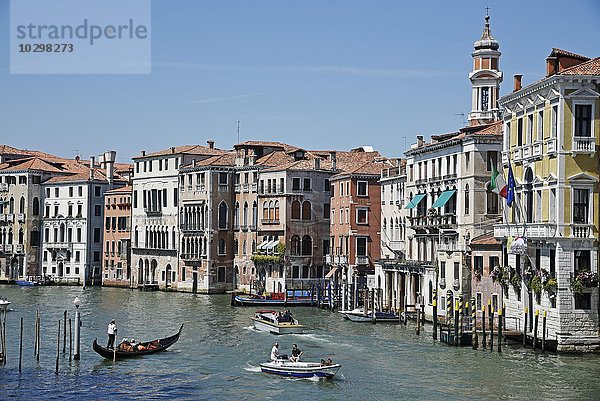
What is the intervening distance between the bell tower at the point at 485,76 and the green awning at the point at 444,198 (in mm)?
14491

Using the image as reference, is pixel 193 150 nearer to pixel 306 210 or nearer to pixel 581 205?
pixel 306 210

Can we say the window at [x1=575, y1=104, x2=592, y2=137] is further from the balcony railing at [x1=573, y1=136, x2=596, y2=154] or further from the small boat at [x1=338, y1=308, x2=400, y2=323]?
the small boat at [x1=338, y1=308, x2=400, y2=323]

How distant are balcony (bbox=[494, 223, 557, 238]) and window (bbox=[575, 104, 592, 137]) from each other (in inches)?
99.5

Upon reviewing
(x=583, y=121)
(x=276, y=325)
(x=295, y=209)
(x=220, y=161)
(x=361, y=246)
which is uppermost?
(x=220, y=161)

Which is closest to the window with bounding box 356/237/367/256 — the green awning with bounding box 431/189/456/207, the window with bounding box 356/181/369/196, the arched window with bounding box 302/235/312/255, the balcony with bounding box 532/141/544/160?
the window with bounding box 356/181/369/196

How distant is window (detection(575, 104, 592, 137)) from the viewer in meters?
28.2

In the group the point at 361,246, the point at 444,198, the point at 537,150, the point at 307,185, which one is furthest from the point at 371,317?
the point at 307,185

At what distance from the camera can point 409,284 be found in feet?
134

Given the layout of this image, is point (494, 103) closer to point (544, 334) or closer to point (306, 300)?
point (306, 300)

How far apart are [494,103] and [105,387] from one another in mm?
32506

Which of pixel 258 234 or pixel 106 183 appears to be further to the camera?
pixel 106 183

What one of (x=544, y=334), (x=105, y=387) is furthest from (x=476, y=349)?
(x=105, y=387)

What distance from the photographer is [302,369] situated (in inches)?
1008

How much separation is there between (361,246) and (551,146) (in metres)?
20.8
